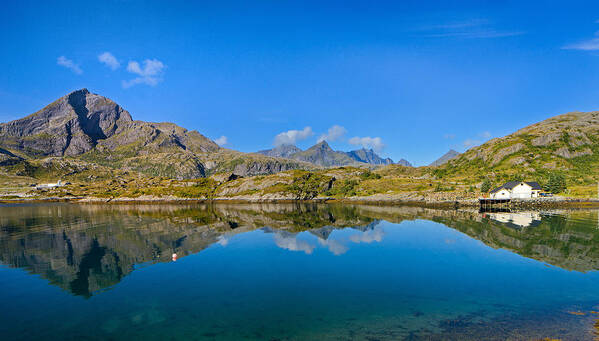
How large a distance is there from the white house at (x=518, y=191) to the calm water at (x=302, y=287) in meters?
67.5

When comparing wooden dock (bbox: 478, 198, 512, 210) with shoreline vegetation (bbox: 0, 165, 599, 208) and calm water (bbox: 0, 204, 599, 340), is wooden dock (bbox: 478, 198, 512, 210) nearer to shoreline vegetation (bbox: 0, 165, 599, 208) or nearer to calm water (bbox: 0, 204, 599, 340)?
shoreline vegetation (bbox: 0, 165, 599, 208)

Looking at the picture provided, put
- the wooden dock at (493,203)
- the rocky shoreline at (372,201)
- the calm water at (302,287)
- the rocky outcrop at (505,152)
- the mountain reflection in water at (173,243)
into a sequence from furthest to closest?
the rocky outcrop at (505,152) → the wooden dock at (493,203) → the rocky shoreline at (372,201) → the mountain reflection in water at (173,243) → the calm water at (302,287)

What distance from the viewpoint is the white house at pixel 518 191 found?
113562 mm

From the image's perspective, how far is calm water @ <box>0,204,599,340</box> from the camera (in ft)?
64.1

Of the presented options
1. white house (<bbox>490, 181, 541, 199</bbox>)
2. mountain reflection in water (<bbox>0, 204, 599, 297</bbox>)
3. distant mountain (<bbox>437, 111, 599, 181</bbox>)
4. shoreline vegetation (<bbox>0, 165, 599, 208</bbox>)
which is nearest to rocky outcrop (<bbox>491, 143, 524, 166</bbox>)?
distant mountain (<bbox>437, 111, 599, 181</bbox>)

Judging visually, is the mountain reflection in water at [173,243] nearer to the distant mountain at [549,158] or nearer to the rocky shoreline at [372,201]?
the rocky shoreline at [372,201]

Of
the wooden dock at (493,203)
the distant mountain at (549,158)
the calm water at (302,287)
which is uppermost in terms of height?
the distant mountain at (549,158)

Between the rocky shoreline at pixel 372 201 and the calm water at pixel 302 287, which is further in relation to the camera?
the rocky shoreline at pixel 372 201

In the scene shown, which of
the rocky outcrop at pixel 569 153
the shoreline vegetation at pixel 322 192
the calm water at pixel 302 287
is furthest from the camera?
the rocky outcrop at pixel 569 153

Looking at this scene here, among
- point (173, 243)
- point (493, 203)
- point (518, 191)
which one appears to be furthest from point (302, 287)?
point (518, 191)

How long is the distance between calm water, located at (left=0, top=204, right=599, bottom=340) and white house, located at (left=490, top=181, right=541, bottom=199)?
2657 inches

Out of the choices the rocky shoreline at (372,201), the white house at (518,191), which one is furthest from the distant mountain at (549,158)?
the rocky shoreline at (372,201)

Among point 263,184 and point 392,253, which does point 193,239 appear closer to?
point 392,253

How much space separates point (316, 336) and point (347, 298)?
753cm
